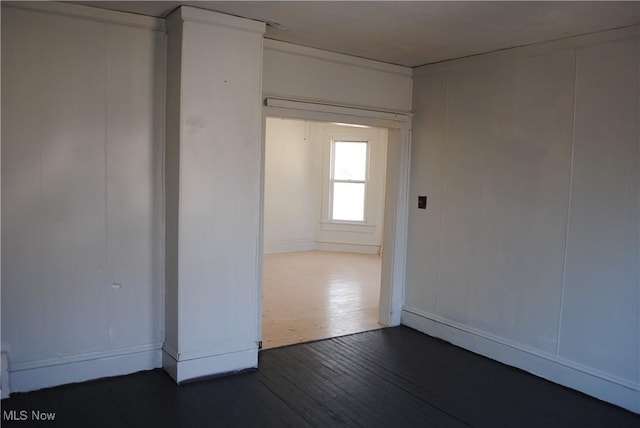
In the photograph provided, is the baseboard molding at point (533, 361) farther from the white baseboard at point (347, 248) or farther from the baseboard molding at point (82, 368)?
the white baseboard at point (347, 248)

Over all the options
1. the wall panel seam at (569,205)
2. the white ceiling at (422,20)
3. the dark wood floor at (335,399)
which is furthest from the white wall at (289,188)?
the wall panel seam at (569,205)

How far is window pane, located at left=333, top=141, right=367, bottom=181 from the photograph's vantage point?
9.30 metres

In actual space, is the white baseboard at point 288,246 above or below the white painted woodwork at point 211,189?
below

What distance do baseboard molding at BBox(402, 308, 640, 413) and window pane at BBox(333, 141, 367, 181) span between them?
472 cm

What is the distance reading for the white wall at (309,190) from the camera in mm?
8945

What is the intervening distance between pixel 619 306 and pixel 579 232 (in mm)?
543

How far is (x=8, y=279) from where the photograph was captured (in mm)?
3189

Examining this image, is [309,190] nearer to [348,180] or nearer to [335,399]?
[348,180]

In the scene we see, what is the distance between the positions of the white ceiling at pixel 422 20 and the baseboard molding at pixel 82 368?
7.58 feet

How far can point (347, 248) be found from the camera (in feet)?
30.8

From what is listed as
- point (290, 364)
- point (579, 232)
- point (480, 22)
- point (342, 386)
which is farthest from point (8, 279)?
point (579, 232)

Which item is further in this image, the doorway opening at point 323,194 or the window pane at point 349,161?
the window pane at point 349,161

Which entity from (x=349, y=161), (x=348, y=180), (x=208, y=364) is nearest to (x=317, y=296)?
(x=208, y=364)

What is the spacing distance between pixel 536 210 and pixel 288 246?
579cm
